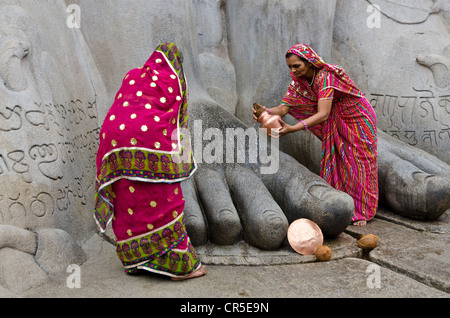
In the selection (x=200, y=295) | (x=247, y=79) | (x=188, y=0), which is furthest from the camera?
(x=247, y=79)

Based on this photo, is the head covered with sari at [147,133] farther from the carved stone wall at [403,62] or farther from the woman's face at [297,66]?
the carved stone wall at [403,62]

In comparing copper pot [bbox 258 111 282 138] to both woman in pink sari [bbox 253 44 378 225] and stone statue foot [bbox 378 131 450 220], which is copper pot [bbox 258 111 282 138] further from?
stone statue foot [bbox 378 131 450 220]

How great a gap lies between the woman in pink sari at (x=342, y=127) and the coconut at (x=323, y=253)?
18.7 inches

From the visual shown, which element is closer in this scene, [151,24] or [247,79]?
[151,24]

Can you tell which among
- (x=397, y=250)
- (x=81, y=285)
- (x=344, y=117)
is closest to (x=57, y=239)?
(x=81, y=285)

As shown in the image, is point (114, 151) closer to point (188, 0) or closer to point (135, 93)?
point (135, 93)

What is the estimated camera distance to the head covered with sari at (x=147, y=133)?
4.02 ft

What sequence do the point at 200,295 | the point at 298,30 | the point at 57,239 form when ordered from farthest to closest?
the point at 298,30 < the point at 57,239 < the point at 200,295

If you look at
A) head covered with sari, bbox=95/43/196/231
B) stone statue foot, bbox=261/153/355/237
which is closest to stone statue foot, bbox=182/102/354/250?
stone statue foot, bbox=261/153/355/237

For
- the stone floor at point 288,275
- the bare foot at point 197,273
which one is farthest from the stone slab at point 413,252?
the bare foot at point 197,273

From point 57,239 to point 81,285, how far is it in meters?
0.17

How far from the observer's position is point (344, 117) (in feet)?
6.31

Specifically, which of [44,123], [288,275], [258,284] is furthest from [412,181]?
[44,123]

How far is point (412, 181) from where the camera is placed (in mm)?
1815
